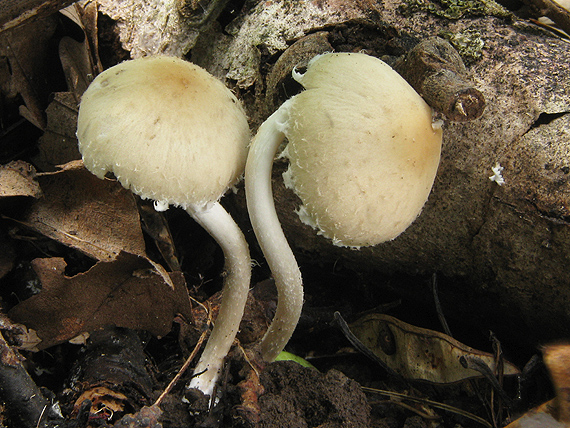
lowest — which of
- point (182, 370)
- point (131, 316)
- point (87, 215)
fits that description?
point (182, 370)

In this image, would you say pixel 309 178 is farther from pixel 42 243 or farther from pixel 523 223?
pixel 42 243

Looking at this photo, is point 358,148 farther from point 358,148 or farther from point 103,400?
point 103,400

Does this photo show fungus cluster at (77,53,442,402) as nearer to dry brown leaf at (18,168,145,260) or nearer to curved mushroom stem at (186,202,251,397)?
curved mushroom stem at (186,202,251,397)

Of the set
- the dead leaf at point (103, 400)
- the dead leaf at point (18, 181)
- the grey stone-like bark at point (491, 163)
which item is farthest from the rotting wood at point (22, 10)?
the dead leaf at point (103, 400)

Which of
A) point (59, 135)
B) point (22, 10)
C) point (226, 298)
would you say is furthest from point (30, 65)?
point (226, 298)

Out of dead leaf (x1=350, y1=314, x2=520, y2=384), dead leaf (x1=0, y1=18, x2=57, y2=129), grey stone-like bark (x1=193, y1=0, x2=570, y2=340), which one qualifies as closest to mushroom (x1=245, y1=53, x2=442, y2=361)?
grey stone-like bark (x1=193, y1=0, x2=570, y2=340)

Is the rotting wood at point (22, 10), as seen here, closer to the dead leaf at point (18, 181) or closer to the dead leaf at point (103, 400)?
the dead leaf at point (18, 181)
